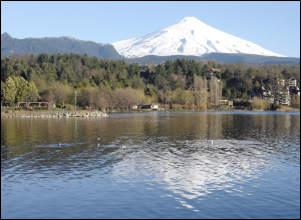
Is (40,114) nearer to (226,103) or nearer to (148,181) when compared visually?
(148,181)

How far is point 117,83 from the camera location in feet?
407

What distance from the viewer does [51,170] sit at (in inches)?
774

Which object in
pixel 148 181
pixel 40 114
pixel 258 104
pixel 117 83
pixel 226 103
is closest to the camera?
pixel 148 181

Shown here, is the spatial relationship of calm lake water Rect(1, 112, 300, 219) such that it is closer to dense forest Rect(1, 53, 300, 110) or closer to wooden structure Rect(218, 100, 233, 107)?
dense forest Rect(1, 53, 300, 110)

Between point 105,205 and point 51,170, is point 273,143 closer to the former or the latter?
point 51,170

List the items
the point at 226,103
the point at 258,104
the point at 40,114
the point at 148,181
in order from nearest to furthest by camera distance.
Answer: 1. the point at 148,181
2. the point at 40,114
3. the point at 258,104
4. the point at 226,103

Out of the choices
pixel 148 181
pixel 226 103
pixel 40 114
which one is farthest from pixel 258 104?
pixel 148 181

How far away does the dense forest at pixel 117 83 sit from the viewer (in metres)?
99.6

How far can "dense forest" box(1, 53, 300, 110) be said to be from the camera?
99625 mm

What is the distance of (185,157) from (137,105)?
102 m

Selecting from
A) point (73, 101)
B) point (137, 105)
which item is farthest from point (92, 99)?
point (137, 105)

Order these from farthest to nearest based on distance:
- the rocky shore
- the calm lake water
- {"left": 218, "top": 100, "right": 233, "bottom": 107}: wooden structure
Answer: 1. {"left": 218, "top": 100, "right": 233, "bottom": 107}: wooden structure
2. the rocky shore
3. the calm lake water

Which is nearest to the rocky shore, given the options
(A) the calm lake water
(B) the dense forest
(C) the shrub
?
(B) the dense forest

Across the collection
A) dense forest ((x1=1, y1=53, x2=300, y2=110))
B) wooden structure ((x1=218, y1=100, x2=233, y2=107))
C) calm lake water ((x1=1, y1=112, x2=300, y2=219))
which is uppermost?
dense forest ((x1=1, y1=53, x2=300, y2=110))
